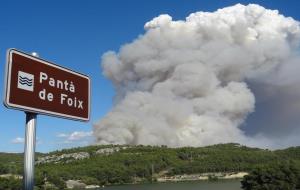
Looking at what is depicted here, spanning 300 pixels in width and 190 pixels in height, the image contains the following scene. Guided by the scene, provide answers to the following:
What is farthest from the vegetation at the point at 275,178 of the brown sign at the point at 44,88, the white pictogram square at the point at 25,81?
the white pictogram square at the point at 25,81

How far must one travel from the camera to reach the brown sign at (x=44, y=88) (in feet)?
17.2

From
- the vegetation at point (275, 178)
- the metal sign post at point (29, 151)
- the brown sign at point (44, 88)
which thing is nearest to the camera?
the brown sign at point (44, 88)

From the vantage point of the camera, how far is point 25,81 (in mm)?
5438

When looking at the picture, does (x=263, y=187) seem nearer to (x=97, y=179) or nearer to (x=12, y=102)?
(x=12, y=102)

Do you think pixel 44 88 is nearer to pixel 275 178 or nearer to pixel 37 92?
pixel 37 92

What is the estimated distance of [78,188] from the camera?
17712 centimetres

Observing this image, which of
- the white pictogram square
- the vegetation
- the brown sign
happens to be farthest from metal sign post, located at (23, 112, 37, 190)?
the vegetation

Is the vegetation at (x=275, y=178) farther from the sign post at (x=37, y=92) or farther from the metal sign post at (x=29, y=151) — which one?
the metal sign post at (x=29, y=151)

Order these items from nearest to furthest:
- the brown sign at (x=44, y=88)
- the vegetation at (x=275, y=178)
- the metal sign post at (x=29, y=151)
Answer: the brown sign at (x=44, y=88), the metal sign post at (x=29, y=151), the vegetation at (x=275, y=178)

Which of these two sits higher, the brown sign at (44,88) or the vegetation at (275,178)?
the brown sign at (44,88)

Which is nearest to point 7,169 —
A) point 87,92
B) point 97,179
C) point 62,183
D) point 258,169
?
point 62,183

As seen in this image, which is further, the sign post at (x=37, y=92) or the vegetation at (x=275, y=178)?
the vegetation at (x=275, y=178)

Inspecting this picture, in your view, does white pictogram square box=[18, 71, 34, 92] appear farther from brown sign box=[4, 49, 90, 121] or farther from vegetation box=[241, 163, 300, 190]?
vegetation box=[241, 163, 300, 190]

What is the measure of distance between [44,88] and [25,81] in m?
0.42
